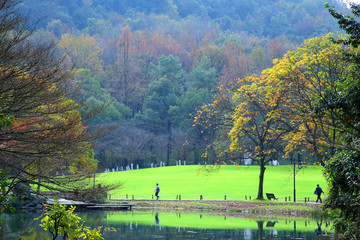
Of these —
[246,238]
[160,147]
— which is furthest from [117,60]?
[246,238]

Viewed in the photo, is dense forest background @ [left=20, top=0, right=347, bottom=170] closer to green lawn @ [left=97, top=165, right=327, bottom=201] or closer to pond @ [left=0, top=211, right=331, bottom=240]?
green lawn @ [left=97, top=165, right=327, bottom=201]

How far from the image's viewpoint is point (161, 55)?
9900cm

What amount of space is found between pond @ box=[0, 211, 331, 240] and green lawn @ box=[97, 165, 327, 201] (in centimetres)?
875

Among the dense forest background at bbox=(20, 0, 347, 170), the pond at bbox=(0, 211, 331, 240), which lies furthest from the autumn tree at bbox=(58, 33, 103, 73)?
the pond at bbox=(0, 211, 331, 240)

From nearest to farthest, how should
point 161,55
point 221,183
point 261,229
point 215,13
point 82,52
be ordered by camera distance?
point 261,229
point 221,183
point 161,55
point 82,52
point 215,13

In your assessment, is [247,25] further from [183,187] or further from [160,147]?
[183,187]

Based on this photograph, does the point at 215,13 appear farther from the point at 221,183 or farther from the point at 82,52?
the point at 221,183

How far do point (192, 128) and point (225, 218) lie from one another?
156ft

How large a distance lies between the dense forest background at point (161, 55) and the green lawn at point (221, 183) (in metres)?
6.69

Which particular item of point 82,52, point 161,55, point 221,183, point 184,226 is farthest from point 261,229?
point 82,52

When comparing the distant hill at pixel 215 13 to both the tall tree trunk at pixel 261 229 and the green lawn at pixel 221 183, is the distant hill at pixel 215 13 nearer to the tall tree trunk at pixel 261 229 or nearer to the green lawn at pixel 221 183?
the green lawn at pixel 221 183

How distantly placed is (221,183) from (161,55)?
175ft

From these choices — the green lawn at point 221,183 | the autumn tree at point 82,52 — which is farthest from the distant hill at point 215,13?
the green lawn at point 221,183

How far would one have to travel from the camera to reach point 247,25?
149 metres
